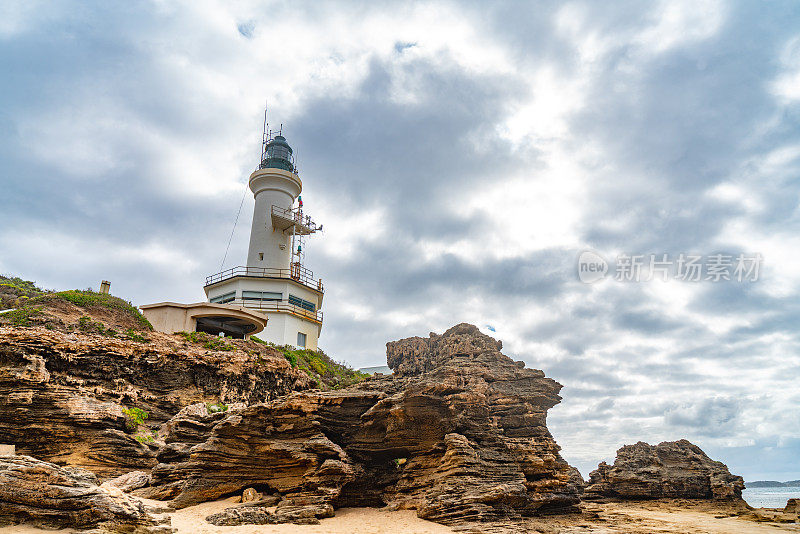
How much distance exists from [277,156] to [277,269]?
14.0 metres

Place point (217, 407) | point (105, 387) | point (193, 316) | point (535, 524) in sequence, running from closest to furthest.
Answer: point (535, 524) < point (105, 387) < point (217, 407) < point (193, 316)

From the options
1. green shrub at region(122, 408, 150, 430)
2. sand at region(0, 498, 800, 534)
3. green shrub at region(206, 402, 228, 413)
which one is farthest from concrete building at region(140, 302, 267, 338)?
sand at region(0, 498, 800, 534)

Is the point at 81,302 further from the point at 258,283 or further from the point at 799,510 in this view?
the point at 799,510

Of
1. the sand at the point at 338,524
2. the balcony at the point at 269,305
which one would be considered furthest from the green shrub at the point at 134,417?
the balcony at the point at 269,305

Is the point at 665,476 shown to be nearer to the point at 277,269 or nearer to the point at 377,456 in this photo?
the point at 377,456

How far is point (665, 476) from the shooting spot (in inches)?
1022

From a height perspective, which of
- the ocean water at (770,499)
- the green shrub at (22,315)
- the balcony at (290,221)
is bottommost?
the ocean water at (770,499)

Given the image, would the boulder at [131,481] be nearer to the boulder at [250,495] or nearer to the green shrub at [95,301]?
the boulder at [250,495]

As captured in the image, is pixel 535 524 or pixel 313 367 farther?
pixel 313 367

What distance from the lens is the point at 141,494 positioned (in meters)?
14.8

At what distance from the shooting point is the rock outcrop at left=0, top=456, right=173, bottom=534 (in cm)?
927

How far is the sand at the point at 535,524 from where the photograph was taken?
41.6ft

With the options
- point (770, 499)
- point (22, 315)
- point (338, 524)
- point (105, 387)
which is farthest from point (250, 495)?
point (770, 499)

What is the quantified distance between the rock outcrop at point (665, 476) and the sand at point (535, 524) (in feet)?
10.4
